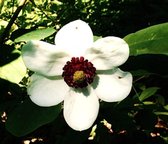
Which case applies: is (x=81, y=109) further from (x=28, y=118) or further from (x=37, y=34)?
(x=37, y=34)

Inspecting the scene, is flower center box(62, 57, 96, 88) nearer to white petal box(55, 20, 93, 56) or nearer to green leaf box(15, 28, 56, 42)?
white petal box(55, 20, 93, 56)

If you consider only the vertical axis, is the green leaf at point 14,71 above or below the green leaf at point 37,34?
below

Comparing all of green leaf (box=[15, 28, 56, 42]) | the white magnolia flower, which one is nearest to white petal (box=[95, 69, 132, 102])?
the white magnolia flower

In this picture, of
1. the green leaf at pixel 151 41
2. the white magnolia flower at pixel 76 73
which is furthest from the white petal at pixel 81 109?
the green leaf at pixel 151 41

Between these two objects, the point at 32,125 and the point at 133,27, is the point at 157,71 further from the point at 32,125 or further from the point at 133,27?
the point at 133,27

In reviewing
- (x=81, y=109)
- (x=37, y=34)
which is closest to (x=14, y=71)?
(x=37, y=34)

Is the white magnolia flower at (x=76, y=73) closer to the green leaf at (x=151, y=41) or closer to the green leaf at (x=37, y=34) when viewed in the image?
the green leaf at (x=151, y=41)

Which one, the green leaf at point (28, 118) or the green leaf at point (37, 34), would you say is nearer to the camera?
the green leaf at point (28, 118)
